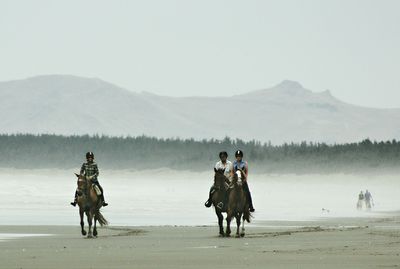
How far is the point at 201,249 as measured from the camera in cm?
2498

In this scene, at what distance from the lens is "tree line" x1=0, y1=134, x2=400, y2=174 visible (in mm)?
101500

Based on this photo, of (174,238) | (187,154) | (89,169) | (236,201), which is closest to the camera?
(174,238)

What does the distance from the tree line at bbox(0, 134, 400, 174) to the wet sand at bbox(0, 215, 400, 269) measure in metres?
67.4

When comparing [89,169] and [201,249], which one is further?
[89,169]

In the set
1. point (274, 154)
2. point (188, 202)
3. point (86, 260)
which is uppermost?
point (274, 154)

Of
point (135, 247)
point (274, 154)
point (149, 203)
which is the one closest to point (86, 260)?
point (135, 247)

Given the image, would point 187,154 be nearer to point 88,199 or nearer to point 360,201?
point 360,201

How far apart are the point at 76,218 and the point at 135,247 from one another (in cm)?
1956

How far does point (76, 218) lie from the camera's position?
45.0 metres

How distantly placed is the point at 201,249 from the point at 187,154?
297ft

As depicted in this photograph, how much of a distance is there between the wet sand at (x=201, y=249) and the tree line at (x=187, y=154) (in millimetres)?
67394

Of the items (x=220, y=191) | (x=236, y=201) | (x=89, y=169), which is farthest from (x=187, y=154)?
(x=89, y=169)

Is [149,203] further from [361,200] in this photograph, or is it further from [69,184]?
[69,184]

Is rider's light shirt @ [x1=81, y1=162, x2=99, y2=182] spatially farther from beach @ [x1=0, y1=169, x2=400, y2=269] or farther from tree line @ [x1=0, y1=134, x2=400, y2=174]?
tree line @ [x1=0, y1=134, x2=400, y2=174]
